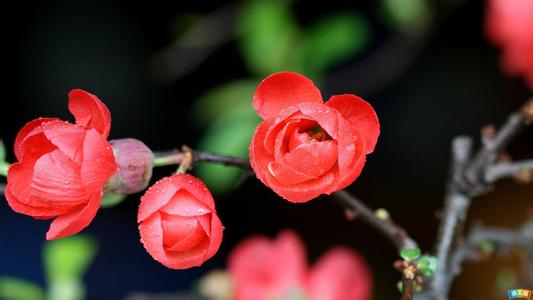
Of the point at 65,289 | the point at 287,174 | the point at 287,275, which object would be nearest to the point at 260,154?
the point at 287,174

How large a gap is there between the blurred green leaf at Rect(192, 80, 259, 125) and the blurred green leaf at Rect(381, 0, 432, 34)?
0.20m

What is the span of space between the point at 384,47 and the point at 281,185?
822 millimetres

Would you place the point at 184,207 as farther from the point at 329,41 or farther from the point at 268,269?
the point at 329,41

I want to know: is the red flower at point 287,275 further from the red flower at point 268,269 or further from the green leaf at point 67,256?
the green leaf at point 67,256

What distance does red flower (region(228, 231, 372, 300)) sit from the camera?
833mm

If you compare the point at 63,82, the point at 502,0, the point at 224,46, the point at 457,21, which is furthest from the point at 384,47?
the point at 63,82

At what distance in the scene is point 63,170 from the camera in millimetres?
405

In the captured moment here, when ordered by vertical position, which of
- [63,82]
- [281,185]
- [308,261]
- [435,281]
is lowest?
[308,261]

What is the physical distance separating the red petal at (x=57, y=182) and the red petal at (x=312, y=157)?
0.33ft

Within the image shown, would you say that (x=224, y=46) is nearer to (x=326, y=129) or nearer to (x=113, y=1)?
(x=113, y=1)

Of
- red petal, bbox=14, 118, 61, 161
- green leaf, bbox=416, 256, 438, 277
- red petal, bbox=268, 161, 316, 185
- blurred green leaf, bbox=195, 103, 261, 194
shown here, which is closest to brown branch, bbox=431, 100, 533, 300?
green leaf, bbox=416, 256, 438, 277

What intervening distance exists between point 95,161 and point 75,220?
0.03 meters

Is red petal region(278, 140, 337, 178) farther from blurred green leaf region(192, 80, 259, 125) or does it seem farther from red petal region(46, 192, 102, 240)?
blurred green leaf region(192, 80, 259, 125)

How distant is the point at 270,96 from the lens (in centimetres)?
42
